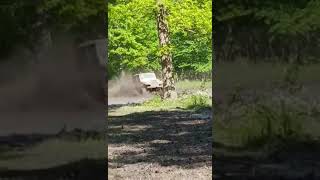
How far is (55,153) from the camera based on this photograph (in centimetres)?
612

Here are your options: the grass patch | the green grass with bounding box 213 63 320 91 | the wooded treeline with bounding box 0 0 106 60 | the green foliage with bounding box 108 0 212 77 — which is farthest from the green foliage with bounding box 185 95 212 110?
the wooded treeline with bounding box 0 0 106 60

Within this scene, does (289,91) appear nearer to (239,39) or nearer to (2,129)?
(239,39)

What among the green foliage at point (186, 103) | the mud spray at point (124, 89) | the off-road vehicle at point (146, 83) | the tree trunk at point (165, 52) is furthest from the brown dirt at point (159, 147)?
the mud spray at point (124, 89)

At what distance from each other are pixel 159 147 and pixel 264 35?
206 inches

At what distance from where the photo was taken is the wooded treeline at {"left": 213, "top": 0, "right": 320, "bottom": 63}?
6.19m

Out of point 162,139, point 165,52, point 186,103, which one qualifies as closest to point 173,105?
point 186,103

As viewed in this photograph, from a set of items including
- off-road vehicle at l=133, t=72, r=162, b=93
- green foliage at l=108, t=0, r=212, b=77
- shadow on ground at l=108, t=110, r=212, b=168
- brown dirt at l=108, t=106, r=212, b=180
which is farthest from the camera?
off-road vehicle at l=133, t=72, r=162, b=93

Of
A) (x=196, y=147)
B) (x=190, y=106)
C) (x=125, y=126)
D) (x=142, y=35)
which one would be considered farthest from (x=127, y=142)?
(x=142, y=35)

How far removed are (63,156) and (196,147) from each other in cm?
518

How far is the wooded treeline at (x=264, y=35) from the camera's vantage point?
6.19m

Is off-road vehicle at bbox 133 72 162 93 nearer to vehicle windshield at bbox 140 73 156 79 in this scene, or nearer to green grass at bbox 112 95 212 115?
vehicle windshield at bbox 140 73 156 79

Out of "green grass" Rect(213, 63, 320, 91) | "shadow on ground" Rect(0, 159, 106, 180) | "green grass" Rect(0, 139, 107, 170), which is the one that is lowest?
"shadow on ground" Rect(0, 159, 106, 180)

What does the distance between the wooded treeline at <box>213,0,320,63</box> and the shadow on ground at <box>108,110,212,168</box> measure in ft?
10.9

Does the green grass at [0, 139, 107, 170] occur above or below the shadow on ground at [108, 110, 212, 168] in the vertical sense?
above
